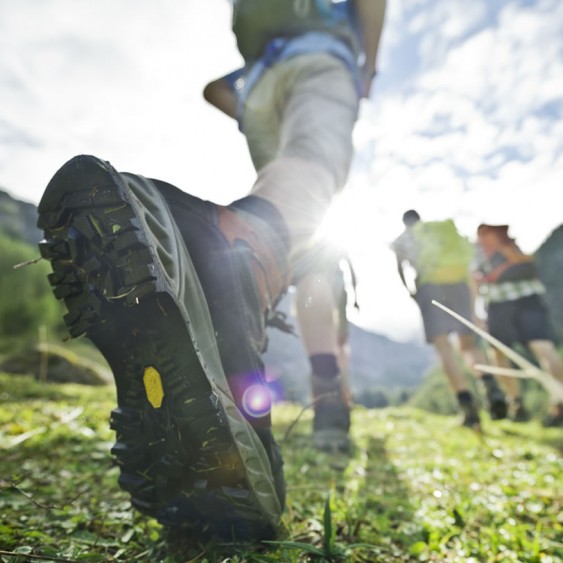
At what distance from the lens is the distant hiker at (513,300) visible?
5.04m

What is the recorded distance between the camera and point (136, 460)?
915 mm

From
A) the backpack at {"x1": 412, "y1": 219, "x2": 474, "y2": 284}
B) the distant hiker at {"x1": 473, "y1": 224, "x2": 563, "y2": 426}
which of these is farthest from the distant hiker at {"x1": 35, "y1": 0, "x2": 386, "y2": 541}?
the distant hiker at {"x1": 473, "y1": 224, "x2": 563, "y2": 426}

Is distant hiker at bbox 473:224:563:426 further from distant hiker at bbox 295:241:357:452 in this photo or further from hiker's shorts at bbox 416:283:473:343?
distant hiker at bbox 295:241:357:452

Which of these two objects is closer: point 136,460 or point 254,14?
point 136,460

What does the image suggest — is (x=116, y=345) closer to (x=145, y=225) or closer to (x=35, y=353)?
(x=145, y=225)

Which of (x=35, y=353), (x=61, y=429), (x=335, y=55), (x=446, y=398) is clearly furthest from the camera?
(x=446, y=398)

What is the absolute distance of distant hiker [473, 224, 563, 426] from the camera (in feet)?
16.5

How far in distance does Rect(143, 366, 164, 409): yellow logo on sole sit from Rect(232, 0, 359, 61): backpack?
2.01 m

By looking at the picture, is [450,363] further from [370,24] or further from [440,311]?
[370,24]

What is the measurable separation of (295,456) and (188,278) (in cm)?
149

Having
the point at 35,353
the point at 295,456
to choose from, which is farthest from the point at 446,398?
the point at 295,456

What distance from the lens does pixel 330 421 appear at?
229 cm

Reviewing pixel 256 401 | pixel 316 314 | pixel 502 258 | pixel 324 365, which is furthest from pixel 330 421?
A: pixel 502 258

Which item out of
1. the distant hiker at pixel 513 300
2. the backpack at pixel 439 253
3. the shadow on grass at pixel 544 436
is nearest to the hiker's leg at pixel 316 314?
the backpack at pixel 439 253
